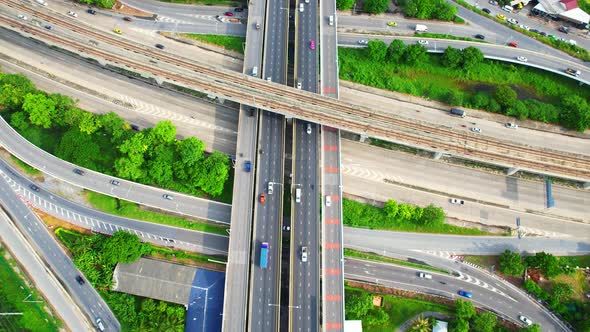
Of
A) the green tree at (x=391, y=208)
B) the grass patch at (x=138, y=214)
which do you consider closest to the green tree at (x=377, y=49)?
the green tree at (x=391, y=208)

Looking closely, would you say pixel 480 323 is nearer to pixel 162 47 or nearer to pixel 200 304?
pixel 200 304

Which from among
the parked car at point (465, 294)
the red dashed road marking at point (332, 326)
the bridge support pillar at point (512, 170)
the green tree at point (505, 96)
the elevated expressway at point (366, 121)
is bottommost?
the red dashed road marking at point (332, 326)

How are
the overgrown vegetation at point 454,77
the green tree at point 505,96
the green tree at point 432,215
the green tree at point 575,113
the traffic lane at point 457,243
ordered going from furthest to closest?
the overgrown vegetation at point 454,77 < the green tree at point 505,96 < the green tree at point 575,113 < the traffic lane at point 457,243 < the green tree at point 432,215

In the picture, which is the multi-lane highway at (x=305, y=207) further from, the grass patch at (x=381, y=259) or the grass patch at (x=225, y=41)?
the grass patch at (x=225, y=41)

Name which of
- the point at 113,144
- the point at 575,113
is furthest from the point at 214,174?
the point at 575,113

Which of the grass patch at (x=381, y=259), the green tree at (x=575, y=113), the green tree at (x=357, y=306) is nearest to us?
the green tree at (x=357, y=306)

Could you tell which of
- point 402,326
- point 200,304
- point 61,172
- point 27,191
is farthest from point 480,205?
point 27,191

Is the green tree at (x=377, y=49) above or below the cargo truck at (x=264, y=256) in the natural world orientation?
above
